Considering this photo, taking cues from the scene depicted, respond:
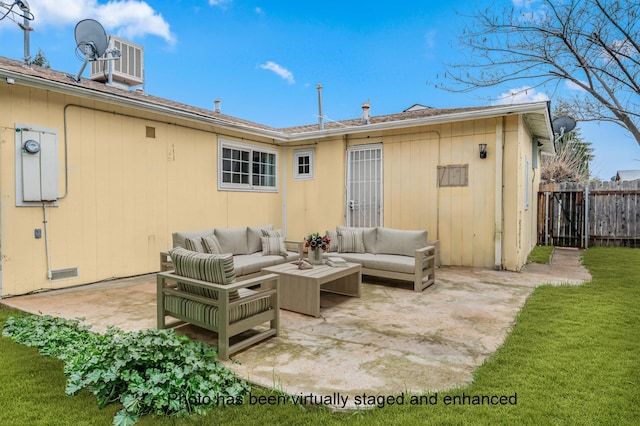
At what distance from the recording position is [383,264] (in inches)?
212

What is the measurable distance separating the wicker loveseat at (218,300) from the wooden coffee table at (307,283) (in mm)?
655

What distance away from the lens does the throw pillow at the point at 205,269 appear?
9.76 feet

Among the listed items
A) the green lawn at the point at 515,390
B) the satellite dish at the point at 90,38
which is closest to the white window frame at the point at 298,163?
the satellite dish at the point at 90,38

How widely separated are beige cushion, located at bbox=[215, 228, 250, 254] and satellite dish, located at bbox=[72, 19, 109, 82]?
3.29 m

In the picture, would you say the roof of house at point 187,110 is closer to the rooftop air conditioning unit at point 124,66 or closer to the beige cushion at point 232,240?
the rooftop air conditioning unit at point 124,66

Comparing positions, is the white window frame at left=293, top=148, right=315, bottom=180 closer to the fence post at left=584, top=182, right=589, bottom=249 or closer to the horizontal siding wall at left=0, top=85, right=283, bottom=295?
the horizontal siding wall at left=0, top=85, right=283, bottom=295

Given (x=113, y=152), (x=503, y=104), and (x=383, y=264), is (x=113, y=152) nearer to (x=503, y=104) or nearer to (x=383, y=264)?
(x=383, y=264)

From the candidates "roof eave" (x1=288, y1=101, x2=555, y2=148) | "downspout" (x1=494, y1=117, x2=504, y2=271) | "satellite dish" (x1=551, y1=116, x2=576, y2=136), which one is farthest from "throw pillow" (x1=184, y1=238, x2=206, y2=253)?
"satellite dish" (x1=551, y1=116, x2=576, y2=136)

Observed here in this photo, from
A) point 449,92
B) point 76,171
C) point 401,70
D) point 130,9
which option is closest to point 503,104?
point 449,92

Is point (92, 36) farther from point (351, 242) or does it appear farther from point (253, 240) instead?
point (351, 242)

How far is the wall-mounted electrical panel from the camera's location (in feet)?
15.4

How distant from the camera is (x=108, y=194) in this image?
564 centimetres

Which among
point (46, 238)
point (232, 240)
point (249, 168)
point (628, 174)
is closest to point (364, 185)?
point (249, 168)

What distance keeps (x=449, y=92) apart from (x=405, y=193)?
2.48 m
